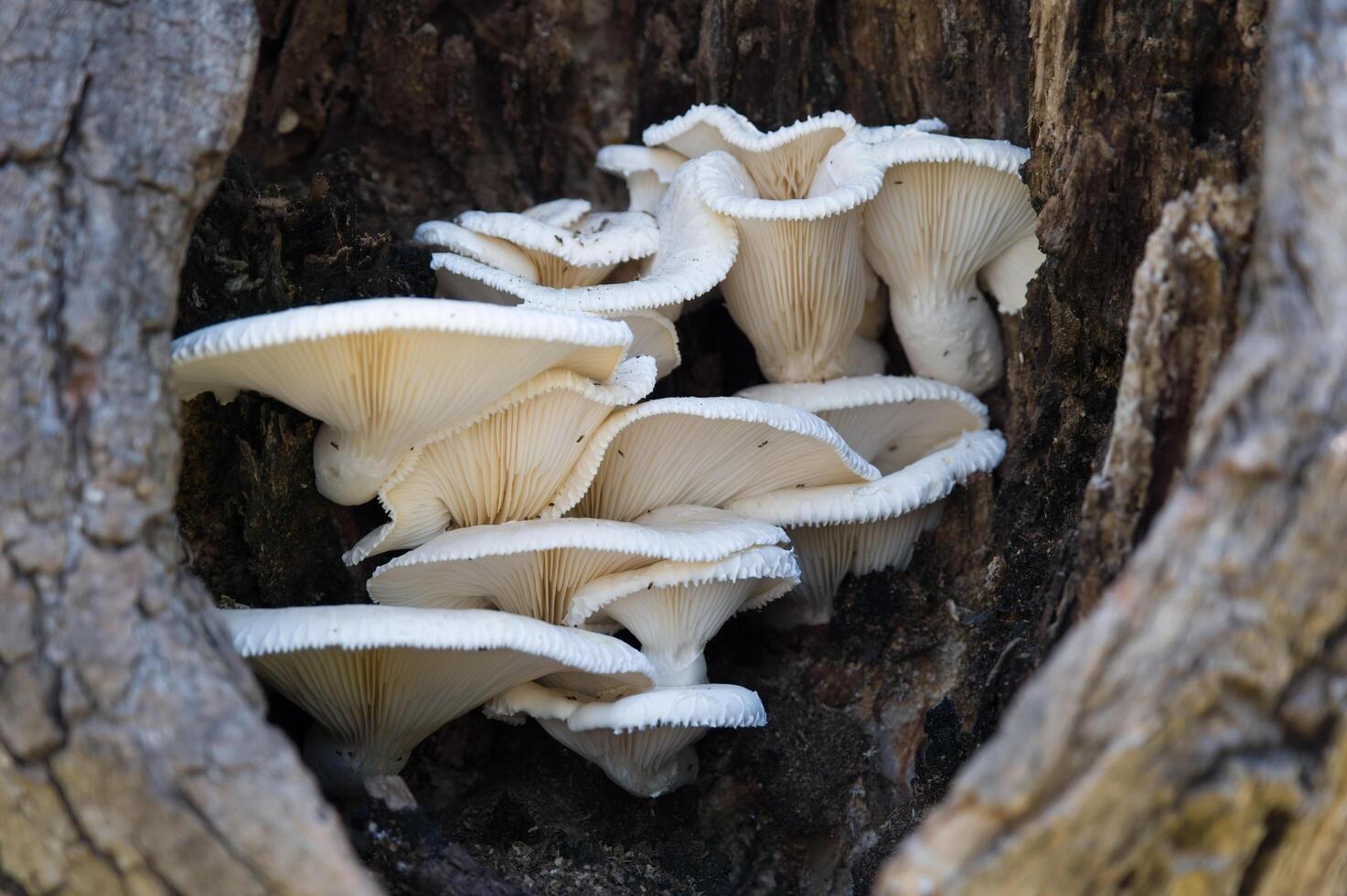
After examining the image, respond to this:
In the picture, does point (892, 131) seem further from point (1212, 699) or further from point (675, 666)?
point (1212, 699)

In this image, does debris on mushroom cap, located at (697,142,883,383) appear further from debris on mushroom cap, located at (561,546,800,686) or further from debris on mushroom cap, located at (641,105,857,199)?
debris on mushroom cap, located at (561,546,800,686)

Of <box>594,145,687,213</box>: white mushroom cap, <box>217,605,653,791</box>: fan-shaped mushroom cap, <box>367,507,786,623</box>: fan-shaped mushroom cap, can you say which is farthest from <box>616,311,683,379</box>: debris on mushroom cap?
<box>217,605,653,791</box>: fan-shaped mushroom cap

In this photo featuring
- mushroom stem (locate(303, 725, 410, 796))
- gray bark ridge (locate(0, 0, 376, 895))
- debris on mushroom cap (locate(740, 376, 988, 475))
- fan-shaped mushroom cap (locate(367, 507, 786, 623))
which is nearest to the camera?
gray bark ridge (locate(0, 0, 376, 895))

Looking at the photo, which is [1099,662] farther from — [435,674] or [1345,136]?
[435,674]

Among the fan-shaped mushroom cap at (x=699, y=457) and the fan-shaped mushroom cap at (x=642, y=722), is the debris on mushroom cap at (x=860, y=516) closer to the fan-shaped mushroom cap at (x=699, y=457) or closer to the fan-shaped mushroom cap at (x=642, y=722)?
the fan-shaped mushroom cap at (x=699, y=457)

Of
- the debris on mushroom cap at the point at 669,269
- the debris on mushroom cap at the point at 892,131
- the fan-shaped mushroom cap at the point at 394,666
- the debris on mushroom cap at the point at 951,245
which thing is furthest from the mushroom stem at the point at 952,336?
the fan-shaped mushroom cap at the point at 394,666

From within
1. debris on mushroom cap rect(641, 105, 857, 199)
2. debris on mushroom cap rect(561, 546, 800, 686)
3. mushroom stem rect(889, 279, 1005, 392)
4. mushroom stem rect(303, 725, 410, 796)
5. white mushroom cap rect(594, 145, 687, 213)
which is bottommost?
mushroom stem rect(303, 725, 410, 796)
